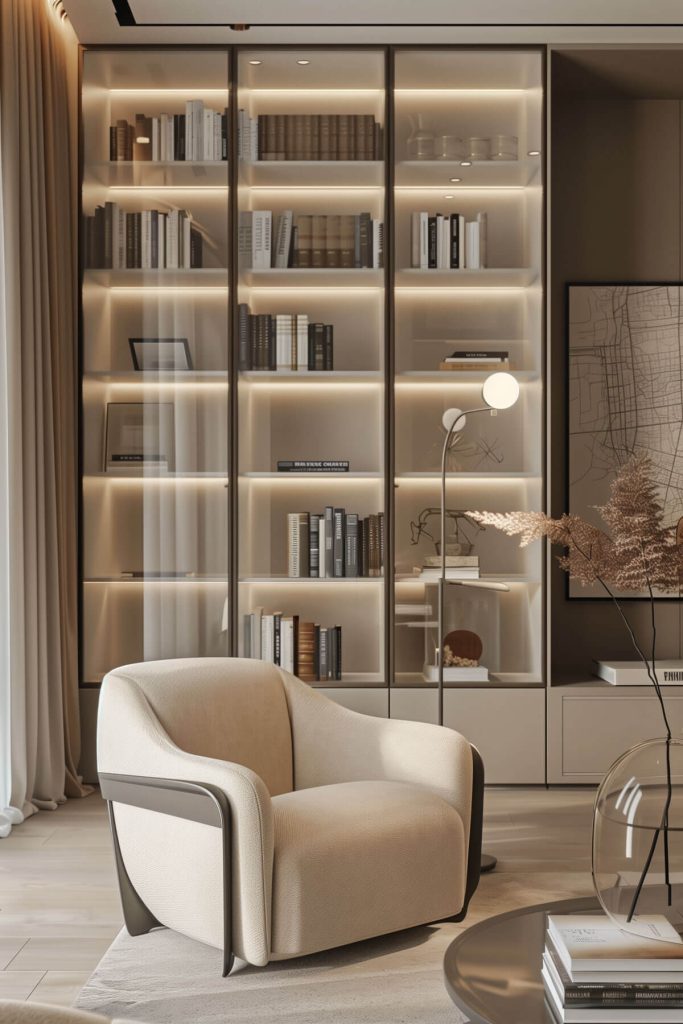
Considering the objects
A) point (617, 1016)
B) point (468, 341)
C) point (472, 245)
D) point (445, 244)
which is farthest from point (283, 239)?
point (617, 1016)

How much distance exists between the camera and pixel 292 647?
443 centimetres

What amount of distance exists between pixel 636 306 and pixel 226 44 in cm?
220

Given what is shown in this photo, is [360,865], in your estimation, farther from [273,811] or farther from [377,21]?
[377,21]

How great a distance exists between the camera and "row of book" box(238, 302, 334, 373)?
14.6ft

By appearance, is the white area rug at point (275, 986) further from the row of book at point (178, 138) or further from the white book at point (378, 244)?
the row of book at point (178, 138)

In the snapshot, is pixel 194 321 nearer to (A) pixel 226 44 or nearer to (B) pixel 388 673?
(A) pixel 226 44

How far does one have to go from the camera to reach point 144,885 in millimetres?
2736

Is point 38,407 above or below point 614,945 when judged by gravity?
above

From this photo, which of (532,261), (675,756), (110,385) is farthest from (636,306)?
(675,756)

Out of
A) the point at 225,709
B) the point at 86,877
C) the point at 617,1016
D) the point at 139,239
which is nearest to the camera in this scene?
the point at 617,1016

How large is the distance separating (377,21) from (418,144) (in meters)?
0.53

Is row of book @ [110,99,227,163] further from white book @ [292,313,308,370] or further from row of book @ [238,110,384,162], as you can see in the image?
white book @ [292,313,308,370]

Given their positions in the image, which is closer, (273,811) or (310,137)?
(273,811)

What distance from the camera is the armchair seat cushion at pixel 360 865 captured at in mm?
2457
